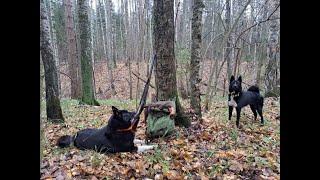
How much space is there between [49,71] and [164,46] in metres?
3.05

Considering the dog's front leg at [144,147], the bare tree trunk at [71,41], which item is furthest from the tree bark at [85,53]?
the dog's front leg at [144,147]

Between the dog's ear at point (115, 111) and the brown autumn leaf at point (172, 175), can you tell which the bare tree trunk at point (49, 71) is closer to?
the dog's ear at point (115, 111)

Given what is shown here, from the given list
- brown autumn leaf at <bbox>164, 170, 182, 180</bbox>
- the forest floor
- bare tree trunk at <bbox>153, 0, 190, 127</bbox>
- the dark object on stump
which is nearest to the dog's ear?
the forest floor

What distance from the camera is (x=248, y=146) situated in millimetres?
6359

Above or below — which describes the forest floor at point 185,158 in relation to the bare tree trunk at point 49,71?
below

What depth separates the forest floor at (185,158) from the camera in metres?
4.77

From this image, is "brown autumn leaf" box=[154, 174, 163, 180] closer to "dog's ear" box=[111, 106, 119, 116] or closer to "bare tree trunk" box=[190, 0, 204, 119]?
"dog's ear" box=[111, 106, 119, 116]

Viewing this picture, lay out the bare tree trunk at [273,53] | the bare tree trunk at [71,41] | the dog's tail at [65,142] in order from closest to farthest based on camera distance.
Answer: the dog's tail at [65,142] → the bare tree trunk at [273,53] → the bare tree trunk at [71,41]

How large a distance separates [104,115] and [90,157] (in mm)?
5062

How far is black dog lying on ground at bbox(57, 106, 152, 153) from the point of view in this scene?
597 centimetres

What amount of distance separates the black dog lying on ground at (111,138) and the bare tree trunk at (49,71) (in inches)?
87.7
